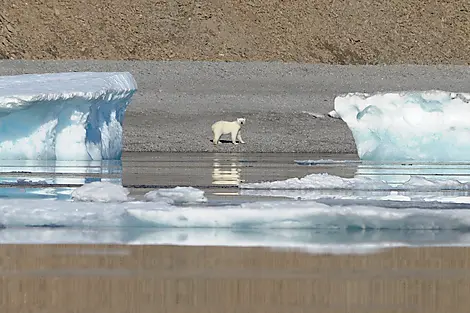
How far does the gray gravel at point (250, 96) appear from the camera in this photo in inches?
828

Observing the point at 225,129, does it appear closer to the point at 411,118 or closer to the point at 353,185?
the point at 411,118

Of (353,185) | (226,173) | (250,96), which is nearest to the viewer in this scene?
(353,185)

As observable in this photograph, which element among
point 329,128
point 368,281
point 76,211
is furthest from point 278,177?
point 329,128

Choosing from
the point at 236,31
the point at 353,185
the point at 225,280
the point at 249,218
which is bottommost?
the point at 225,280

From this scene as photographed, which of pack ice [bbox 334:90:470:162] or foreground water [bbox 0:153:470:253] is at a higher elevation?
pack ice [bbox 334:90:470:162]

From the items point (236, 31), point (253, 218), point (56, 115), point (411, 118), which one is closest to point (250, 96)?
point (236, 31)

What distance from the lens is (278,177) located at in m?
12.1

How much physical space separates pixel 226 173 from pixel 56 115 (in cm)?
216

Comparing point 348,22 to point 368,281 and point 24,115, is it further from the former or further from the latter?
point 368,281

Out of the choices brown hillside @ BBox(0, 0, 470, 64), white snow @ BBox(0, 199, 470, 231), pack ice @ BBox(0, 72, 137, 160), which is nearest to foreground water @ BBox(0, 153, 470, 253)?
white snow @ BBox(0, 199, 470, 231)

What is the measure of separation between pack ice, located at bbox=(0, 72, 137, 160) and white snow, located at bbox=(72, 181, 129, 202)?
5295 millimetres

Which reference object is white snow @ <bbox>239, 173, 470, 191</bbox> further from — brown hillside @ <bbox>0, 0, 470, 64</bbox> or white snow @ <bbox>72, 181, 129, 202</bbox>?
brown hillside @ <bbox>0, 0, 470, 64</bbox>

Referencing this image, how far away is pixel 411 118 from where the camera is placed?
47.6 ft

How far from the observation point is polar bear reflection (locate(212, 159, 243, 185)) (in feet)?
36.5
